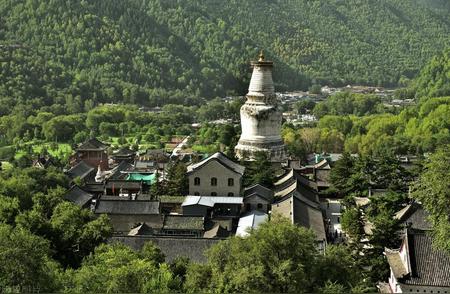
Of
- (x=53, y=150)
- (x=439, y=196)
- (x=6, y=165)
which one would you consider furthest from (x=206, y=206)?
(x=53, y=150)

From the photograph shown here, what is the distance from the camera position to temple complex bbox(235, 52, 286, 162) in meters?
33.8

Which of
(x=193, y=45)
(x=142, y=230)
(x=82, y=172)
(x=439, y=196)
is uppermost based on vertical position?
(x=439, y=196)

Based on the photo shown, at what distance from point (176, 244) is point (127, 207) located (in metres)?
4.87

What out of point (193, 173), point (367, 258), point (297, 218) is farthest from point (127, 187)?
point (367, 258)

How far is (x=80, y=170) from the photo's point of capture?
115 feet

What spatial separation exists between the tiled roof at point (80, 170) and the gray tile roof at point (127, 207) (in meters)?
10.3

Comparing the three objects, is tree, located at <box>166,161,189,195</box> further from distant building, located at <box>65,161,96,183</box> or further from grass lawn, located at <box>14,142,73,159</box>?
grass lawn, located at <box>14,142,73,159</box>

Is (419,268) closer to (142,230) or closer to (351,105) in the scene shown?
(142,230)

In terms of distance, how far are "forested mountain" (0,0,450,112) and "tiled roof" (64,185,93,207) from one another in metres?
33.6

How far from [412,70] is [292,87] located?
26660 mm

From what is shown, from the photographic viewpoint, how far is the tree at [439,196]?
48.0ft

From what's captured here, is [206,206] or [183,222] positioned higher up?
[206,206]

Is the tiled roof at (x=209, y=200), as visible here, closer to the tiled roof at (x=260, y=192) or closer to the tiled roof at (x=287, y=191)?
the tiled roof at (x=260, y=192)

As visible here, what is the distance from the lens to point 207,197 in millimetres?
24719
